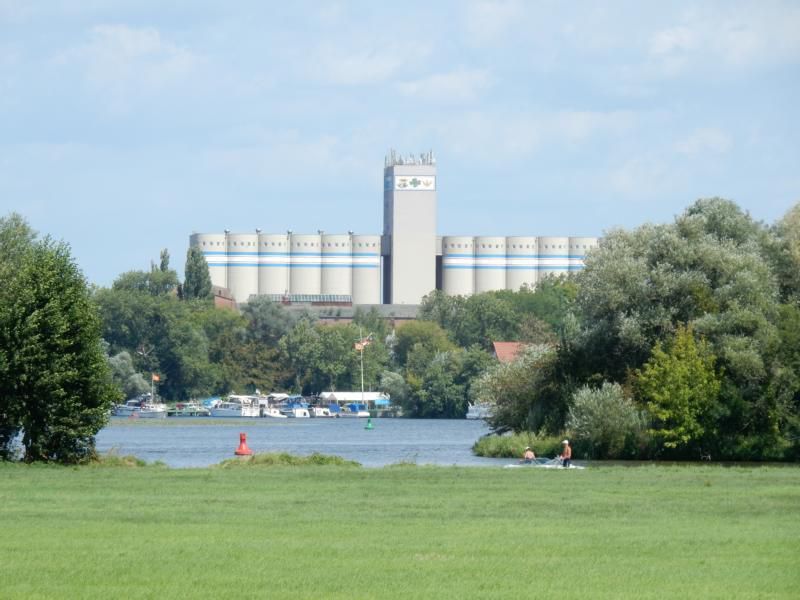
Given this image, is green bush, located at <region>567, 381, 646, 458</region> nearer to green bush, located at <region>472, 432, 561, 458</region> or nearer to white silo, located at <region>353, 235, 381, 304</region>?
green bush, located at <region>472, 432, 561, 458</region>

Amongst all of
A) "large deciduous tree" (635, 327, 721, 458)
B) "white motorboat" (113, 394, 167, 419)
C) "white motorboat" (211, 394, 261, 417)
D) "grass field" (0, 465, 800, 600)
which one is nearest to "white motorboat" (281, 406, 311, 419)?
"white motorboat" (211, 394, 261, 417)

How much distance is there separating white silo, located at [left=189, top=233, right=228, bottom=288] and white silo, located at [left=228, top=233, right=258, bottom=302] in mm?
788

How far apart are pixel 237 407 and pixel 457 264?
158ft

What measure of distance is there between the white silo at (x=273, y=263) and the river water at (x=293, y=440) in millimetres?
51736

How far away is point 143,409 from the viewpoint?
5925 inches

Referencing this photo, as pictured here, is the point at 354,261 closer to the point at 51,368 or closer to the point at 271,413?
the point at 271,413

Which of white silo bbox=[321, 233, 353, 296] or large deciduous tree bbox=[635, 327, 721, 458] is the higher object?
white silo bbox=[321, 233, 353, 296]

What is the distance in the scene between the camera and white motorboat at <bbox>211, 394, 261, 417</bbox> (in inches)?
6029

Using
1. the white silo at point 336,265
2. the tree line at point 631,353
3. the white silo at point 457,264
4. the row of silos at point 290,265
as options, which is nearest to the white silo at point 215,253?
the row of silos at point 290,265

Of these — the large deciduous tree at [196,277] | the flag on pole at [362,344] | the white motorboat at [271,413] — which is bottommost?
the white motorboat at [271,413]

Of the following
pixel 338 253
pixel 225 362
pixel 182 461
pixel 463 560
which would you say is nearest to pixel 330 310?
pixel 338 253

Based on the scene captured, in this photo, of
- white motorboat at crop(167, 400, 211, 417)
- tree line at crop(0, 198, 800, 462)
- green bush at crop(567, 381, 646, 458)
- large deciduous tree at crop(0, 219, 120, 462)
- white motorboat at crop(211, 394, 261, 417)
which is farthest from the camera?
white motorboat at crop(211, 394, 261, 417)

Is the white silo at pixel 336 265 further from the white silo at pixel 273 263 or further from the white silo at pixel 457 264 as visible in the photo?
the white silo at pixel 457 264

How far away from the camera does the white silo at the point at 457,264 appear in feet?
644
